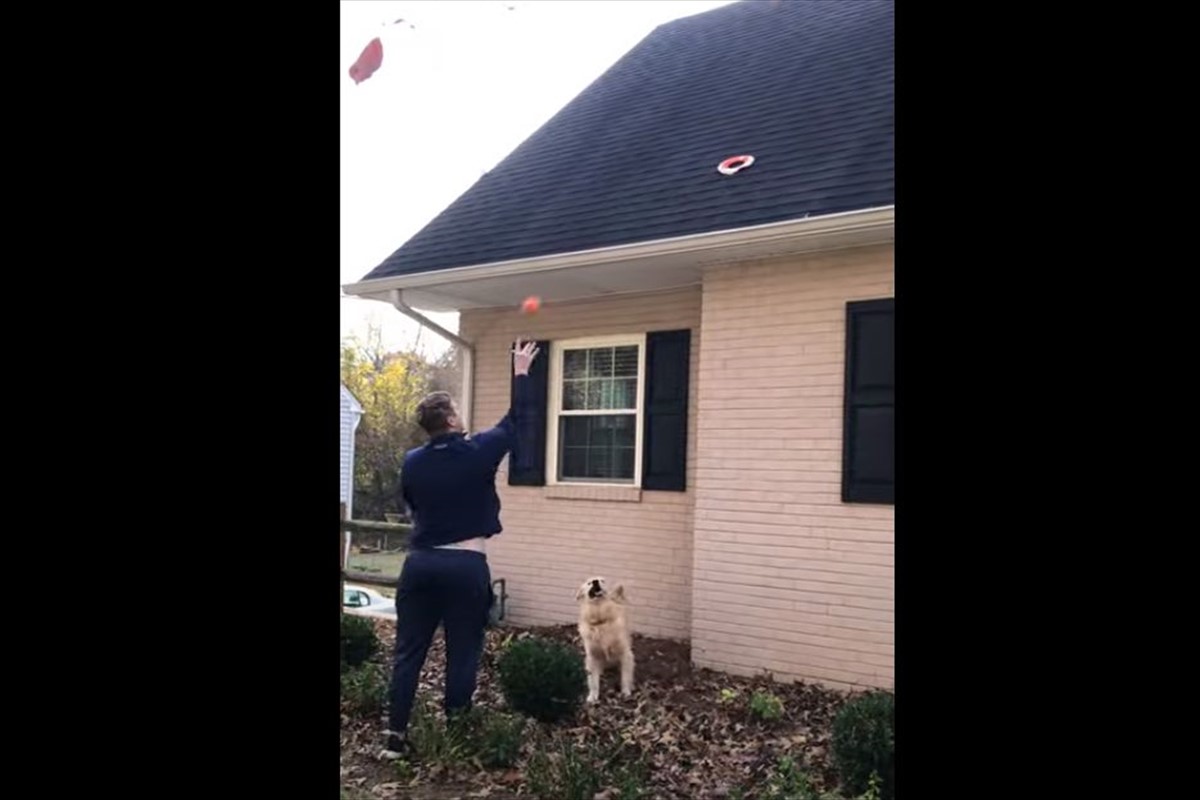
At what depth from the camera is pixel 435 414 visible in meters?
4.35

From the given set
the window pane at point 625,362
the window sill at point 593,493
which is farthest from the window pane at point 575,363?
the window sill at point 593,493

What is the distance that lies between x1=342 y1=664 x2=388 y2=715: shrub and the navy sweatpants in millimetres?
505

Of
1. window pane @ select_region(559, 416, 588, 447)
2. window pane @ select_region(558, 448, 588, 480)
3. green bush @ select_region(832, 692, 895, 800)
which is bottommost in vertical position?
green bush @ select_region(832, 692, 895, 800)

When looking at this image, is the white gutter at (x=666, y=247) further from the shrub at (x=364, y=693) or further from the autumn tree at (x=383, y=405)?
the shrub at (x=364, y=693)

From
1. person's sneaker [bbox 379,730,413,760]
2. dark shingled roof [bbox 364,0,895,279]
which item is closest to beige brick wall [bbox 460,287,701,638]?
dark shingled roof [bbox 364,0,895,279]

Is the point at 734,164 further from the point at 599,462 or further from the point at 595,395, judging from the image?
the point at 599,462

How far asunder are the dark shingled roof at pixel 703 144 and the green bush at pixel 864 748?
9.07 ft

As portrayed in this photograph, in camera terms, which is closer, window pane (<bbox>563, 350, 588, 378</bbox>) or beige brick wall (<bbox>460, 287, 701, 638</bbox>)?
beige brick wall (<bbox>460, 287, 701, 638</bbox>)

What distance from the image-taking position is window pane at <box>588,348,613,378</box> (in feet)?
22.8

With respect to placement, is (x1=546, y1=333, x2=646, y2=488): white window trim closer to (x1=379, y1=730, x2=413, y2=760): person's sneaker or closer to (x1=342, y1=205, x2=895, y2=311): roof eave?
(x1=342, y1=205, x2=895, y2=311): roof eave

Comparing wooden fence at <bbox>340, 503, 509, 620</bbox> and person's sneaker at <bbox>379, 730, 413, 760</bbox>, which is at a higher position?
wooden fence at <bbox>340, 503, 509, 620</bbox>

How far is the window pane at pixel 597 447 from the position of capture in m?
6.86
